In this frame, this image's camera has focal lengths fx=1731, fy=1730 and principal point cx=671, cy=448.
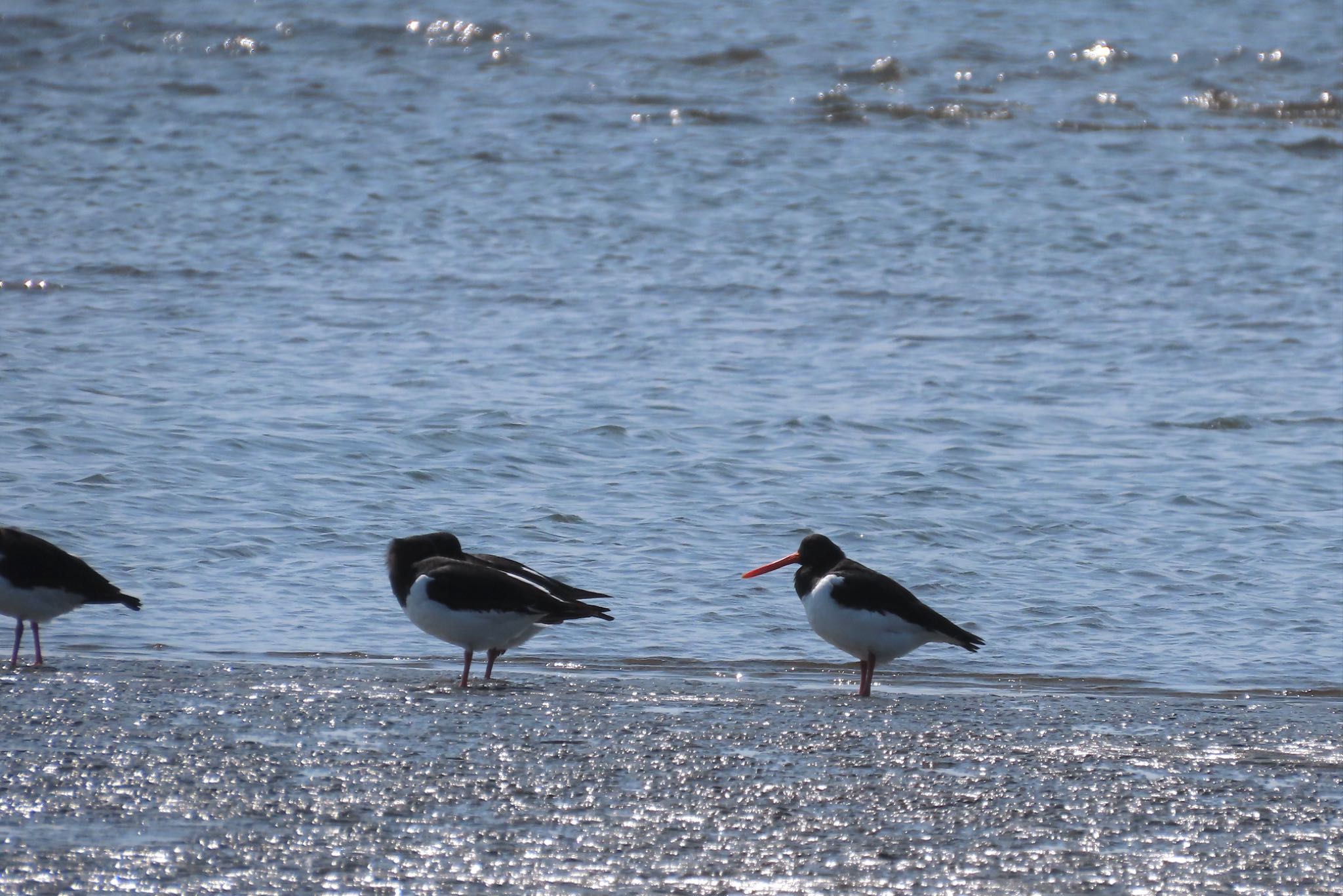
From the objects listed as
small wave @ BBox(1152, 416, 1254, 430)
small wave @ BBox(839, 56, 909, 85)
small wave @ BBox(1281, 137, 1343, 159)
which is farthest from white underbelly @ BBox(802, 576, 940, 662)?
small wave @ BBox(839, 56, 909, 85)

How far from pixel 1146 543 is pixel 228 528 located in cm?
543

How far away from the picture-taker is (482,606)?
7.41 metres

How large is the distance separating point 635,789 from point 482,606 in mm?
1925

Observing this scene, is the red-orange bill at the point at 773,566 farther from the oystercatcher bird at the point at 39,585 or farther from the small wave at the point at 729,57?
the small wave at the point at 729,57

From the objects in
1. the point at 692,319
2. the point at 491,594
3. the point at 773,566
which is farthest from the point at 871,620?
the point at 692,319

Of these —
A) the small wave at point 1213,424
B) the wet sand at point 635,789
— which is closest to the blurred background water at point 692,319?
the small wave at point 1213,424

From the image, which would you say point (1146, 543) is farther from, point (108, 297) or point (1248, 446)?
point (108, 297)

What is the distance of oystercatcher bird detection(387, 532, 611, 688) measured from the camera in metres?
7.43

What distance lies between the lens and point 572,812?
538 centimetres

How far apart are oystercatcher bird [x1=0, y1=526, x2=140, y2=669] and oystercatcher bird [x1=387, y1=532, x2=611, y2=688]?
1.33 m

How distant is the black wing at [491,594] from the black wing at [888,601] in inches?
42.5

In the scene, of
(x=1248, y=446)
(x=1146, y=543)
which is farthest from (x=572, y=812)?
(x=1248, y=446)

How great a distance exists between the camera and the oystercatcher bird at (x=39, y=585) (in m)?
7.41

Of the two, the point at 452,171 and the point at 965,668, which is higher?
the point at 452,171
